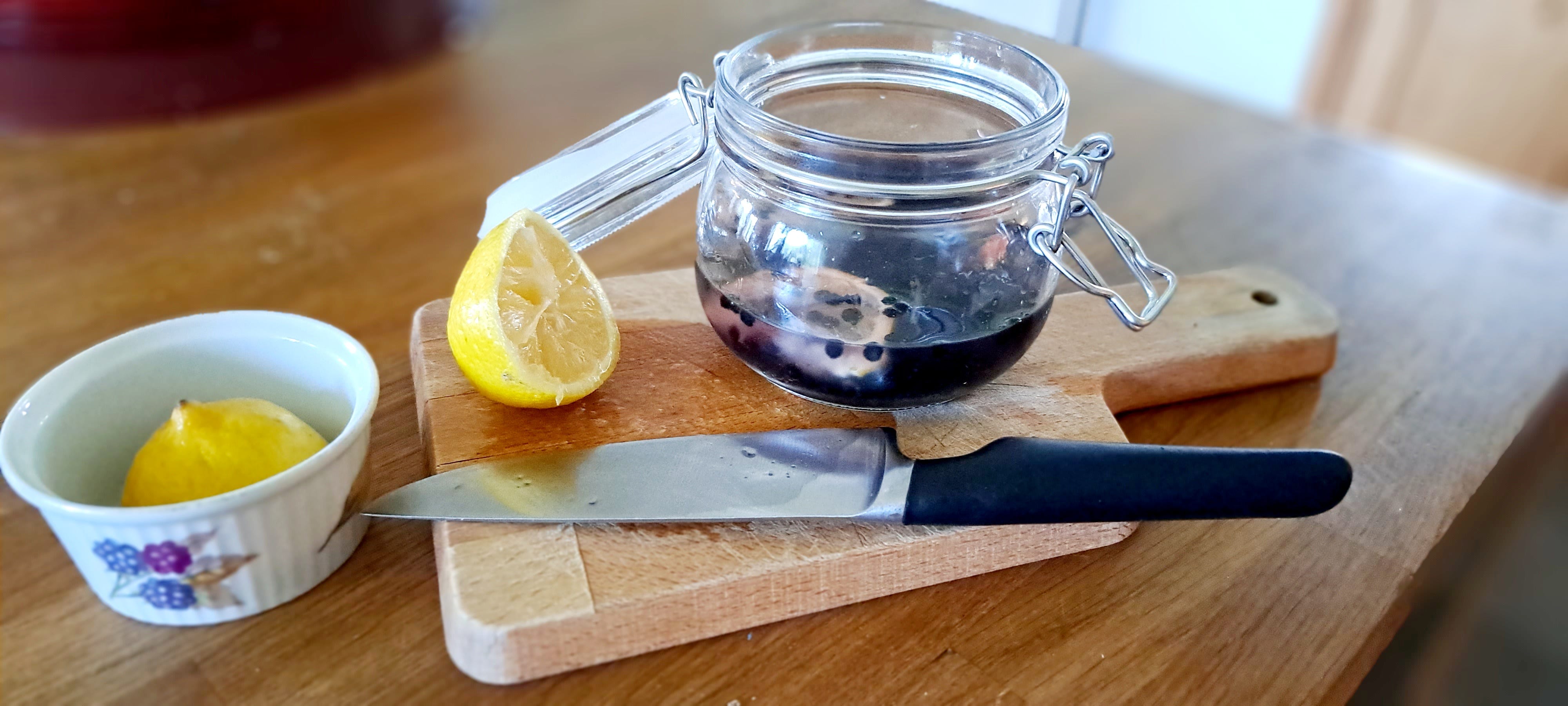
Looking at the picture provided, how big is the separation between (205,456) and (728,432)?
0.28 m

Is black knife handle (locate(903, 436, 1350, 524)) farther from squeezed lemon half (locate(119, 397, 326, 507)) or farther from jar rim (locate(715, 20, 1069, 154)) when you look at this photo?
squeezed lemon half (locate(119, 397, 326, 507))

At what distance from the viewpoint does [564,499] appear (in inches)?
21.8

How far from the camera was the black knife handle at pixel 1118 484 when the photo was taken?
0.51m

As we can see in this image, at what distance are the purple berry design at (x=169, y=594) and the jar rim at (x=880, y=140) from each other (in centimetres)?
37

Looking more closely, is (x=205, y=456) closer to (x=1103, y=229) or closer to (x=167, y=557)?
(x=167, y=557)

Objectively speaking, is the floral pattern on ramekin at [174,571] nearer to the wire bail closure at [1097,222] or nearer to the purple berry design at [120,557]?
the purple berry design at [120,557]

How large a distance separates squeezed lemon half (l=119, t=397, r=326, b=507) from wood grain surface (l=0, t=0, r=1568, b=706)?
0.24 ft

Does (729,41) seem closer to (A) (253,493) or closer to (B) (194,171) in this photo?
(B) (194,171)

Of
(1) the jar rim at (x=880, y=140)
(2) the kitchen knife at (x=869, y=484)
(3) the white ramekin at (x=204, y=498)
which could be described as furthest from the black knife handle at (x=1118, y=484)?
(3) the white ramekin at (x=204, y=498)

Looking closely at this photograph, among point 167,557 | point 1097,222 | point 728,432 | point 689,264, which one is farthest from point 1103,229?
point 167,557

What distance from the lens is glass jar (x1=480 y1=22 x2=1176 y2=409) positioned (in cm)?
57

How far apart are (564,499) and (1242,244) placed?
74 cm

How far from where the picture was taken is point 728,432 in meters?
0.62

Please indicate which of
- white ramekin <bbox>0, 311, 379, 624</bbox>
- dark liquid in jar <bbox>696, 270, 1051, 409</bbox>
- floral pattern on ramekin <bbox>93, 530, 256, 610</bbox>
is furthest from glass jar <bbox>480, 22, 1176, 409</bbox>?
floral pattern on ramekin <bbox>93, 530, 256, 610</bbox>
